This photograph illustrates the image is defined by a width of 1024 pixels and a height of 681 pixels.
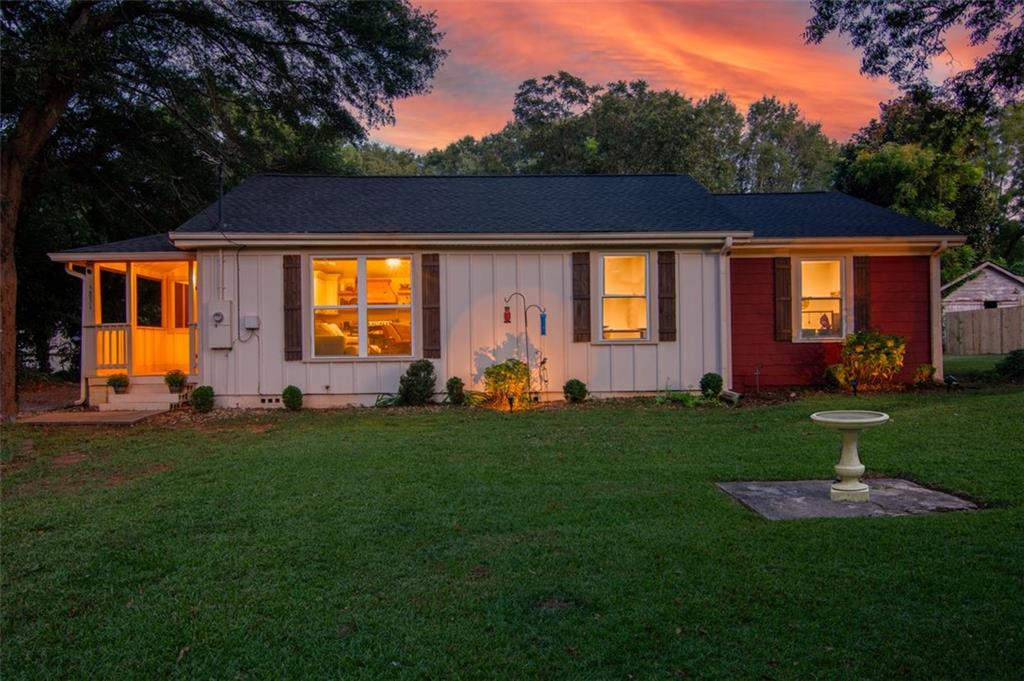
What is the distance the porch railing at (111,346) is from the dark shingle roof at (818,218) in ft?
33.8

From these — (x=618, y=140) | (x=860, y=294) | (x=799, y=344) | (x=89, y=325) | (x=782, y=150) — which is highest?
(x=782, y=150)

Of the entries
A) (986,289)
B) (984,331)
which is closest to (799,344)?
(984,331)

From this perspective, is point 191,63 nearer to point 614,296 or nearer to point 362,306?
point 362,306

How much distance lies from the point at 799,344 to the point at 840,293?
1166 mm

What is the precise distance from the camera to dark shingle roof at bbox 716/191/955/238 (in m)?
11.8

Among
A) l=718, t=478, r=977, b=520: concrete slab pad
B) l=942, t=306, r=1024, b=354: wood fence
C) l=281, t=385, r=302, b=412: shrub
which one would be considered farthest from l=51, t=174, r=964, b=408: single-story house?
l=942, t=306, r=1024, b=354: wood fence

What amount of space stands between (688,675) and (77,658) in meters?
2.44

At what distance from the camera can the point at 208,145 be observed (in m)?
13.0

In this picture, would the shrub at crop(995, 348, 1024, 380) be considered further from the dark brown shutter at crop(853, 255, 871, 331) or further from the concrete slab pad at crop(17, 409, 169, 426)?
the concrete slab pad at crop(17, 409, 169, 426)

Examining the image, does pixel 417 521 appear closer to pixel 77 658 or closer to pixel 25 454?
pixel 77 658

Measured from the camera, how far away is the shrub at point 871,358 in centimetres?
1096

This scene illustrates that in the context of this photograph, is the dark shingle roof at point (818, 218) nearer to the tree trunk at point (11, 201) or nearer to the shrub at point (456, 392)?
the shrub at point (456, 392)

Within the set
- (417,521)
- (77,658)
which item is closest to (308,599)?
(77,658)

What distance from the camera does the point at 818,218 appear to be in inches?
495
